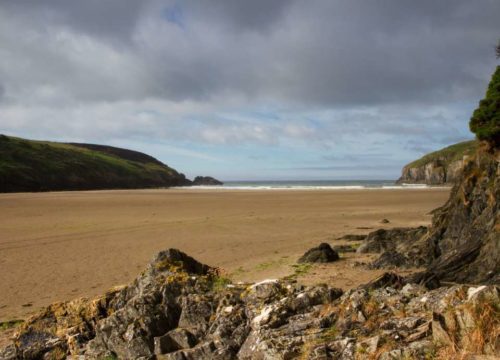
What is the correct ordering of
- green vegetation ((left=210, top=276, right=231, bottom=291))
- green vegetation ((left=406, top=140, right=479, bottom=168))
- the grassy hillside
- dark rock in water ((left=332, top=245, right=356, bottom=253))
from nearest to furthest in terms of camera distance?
green vegetation ((left=210, top=276, right=231, bottom=291)) < dark rock in water ((left=332, top=245, right=356, bottom=253)) < the grassy hillside < green vegetation ((left=406, top=140, right=479, bottom=168))

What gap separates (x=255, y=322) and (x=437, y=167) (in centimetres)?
13781

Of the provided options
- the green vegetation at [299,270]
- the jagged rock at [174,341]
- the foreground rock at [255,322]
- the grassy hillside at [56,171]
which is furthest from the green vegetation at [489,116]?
the grassy hillside at [56,171]

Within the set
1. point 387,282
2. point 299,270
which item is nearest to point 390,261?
point 299,270

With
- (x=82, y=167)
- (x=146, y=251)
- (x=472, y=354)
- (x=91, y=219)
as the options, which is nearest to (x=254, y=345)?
(x=472, y=354)

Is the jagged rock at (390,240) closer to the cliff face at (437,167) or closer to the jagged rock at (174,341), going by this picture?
the jagged rock at (174,341)

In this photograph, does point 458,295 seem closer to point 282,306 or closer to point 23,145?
point 282,306

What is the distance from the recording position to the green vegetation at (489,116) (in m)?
11.0

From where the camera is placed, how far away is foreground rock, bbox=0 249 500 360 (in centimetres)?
409

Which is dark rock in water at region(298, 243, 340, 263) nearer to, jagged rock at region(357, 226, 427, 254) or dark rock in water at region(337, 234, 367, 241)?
jagged rock at region(357, 226, 427, 254)

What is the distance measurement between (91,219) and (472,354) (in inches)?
1171

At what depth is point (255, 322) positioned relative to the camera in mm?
5414

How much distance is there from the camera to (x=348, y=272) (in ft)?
42.7

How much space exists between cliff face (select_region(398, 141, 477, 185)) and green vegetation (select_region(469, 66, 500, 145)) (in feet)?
382

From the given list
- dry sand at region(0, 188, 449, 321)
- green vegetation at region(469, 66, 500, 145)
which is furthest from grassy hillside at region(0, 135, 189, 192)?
green vegetation at region(469, 66, 500, 145)
